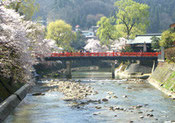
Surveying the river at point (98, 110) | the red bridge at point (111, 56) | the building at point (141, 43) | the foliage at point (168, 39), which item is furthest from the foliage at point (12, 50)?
the building at point (141, 43)

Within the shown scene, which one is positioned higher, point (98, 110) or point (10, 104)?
point (10, 104)

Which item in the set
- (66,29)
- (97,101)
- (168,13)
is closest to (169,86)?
(97,101)

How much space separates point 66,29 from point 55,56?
22.0 m

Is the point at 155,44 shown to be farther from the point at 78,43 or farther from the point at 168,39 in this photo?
the point at 78,43

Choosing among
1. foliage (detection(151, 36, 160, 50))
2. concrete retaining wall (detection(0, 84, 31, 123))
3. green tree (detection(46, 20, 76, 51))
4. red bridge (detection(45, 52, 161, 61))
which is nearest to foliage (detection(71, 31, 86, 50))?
green tree (detection(46, 20, 76, 51))

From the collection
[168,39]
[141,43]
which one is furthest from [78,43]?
[168,39]

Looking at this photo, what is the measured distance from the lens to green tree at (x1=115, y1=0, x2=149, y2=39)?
249 feet

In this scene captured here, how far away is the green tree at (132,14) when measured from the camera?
75.9 metres

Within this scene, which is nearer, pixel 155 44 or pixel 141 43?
pixel 155 44

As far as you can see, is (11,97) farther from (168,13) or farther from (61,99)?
(168,13)

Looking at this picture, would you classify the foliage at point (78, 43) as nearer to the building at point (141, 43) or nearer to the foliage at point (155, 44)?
the building at point (141, 43)

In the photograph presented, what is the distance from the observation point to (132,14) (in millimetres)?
75688

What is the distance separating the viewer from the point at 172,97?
1280 inches

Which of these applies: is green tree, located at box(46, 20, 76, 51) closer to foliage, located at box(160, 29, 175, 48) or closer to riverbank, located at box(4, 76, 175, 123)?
foliage, located at box(160, 29, 175, 48)
